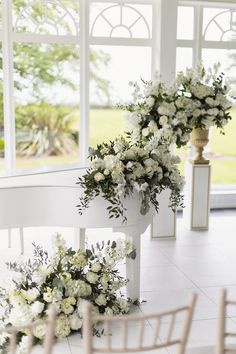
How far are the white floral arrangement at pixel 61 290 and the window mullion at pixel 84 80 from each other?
9.92 feet

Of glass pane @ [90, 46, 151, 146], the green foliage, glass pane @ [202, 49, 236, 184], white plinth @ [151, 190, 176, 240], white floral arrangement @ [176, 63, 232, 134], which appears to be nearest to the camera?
white floral arrangement @ [176, 63, 232, 134]

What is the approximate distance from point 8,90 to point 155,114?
2.14 meters

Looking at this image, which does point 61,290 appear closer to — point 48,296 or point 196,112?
point 48,296

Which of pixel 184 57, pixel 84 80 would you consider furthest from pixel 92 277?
pixel 184 57

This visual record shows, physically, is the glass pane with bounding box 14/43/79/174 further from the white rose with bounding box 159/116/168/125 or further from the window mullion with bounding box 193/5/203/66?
the white rose with bounding box 159/116/168/125

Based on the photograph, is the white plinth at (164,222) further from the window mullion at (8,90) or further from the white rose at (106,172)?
the white rose at (106,172)

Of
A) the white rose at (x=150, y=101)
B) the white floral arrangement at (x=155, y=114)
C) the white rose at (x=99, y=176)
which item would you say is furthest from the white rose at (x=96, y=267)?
the white rose at (x=150, y=101)

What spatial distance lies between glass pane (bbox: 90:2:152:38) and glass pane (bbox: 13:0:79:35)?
0.27 metres

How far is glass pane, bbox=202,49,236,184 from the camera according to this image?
7207 millimetres

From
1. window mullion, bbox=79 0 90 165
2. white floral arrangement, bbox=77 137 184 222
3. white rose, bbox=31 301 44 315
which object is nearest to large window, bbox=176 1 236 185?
window mullion, bbox=79 0 90 165

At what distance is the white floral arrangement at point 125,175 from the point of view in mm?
3490

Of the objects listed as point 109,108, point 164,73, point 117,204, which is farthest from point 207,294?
point 109,108

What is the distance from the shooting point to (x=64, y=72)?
20.9ft

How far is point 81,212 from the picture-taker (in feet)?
11.6
